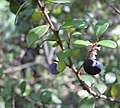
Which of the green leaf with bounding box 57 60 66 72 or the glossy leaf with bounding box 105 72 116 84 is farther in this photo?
the glossy leaf with bounding box 105 72 116 84

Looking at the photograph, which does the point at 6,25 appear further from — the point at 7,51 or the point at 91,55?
the point at 91,55

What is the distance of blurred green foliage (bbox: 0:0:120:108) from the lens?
4.80 feet

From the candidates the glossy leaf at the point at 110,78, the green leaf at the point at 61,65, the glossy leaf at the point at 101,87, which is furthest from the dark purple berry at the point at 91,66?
the glossy leaf at the point at 110,78

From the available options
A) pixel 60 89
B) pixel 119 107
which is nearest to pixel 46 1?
pixel 119 107

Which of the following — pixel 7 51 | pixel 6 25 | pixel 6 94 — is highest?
pixel 6 94

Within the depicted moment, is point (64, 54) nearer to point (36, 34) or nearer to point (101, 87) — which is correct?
point (36, 34)

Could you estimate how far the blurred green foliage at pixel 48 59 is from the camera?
4.80ft

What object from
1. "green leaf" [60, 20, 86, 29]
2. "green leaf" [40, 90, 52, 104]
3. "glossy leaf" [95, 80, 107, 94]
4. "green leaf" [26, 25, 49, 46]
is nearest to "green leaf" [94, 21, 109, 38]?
"green leaf" [60, 20, 86, 29]

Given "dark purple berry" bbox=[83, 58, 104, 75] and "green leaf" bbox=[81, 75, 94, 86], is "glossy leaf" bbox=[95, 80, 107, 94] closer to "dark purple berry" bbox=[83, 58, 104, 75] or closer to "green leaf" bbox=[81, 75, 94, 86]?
"green leaf" bbox=[81, 75, 94, 86]

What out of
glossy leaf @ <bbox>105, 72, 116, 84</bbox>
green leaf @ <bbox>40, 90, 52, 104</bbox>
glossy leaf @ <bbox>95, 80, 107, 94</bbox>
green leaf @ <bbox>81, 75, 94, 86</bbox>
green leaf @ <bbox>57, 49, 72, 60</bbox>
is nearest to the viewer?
green leaf @ <bbox>57, 49, 72, 60</bbox>

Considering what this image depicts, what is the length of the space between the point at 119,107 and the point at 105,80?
0.14 m

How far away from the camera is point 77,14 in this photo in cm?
300

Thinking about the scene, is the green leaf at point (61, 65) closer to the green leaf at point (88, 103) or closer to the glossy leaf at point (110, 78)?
the green leaf at point (88, 103)

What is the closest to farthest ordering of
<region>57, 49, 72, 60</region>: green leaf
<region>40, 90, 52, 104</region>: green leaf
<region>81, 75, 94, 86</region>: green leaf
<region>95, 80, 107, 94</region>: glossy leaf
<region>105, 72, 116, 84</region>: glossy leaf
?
<region>57, 49, 72, 60</region>: green leaf
<region>81, 75, 94, 86</region>: green leaf
<region>95, 80, 107, 94</region>: glossy leaf
<region>105, 72, 116, 84</region>: glossy leaf
<region>40, 90, 52, 104</region>: green leaf
